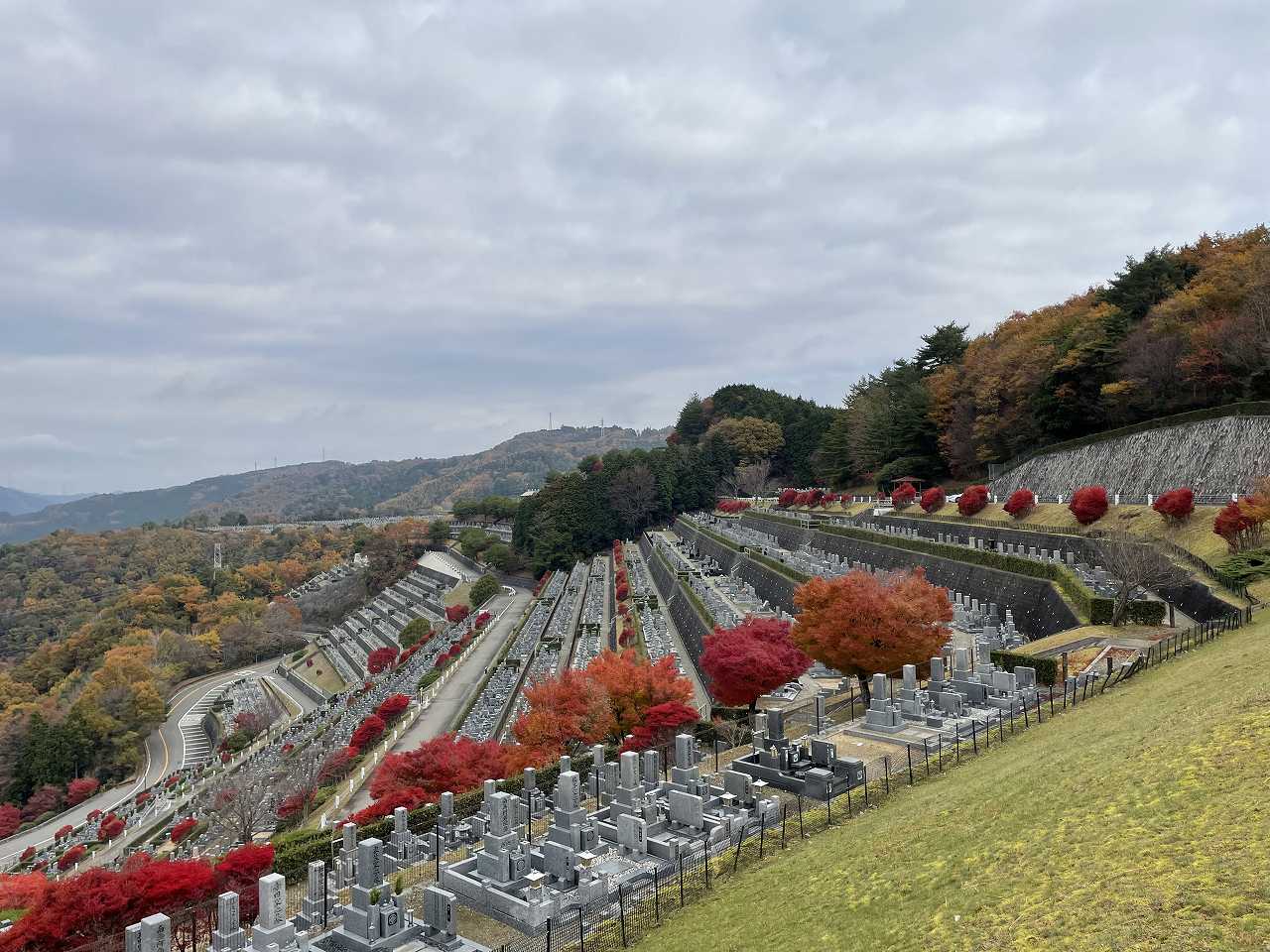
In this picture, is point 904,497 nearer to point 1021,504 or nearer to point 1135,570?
point 1021,504

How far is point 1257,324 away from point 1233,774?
35467 millimetres

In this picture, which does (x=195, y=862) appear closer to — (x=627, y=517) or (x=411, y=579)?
(x=627, y=517)

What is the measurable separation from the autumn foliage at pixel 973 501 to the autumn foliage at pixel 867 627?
19726 millimetres

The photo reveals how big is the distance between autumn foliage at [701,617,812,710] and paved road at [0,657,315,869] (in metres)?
42.9

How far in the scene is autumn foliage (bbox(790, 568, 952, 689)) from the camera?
26.8m

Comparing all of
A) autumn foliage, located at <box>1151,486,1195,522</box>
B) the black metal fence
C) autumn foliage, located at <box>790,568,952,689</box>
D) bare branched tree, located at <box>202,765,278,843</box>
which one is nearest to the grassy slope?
the black metal fence

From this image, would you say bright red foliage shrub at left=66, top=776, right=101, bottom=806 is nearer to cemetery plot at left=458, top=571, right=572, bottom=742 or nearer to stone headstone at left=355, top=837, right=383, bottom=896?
cemetery plot at left=458, top=571, right=572, bottom=742

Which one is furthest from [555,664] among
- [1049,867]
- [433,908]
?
[1049,867]

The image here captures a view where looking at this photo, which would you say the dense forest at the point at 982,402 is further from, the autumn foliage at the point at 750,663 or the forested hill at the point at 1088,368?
the autumn foliage at the point at 750,663

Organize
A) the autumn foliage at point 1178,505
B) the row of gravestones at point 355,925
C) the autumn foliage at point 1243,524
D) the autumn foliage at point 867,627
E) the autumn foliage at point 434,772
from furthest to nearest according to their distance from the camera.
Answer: the autumn foliage at point 1178,505 < the autumn foliage at point 867,627 < the autumn foliage at point 1243,524 < the autumn foliage at point 434,772 < the row of gravestones at point 355,925

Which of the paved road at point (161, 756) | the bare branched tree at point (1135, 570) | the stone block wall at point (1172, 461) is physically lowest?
the paved road at point (161, 756)

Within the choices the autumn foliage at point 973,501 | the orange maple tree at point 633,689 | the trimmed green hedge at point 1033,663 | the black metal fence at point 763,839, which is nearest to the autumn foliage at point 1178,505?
the black metal fence at point 763,839

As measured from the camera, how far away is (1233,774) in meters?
10.5

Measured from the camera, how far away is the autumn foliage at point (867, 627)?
87.9 feet
